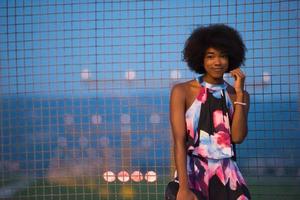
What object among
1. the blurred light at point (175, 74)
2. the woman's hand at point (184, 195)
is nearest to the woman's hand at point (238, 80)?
the woman's hand at point (184, 195)

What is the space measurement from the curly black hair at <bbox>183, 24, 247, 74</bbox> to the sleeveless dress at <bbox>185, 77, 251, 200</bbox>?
19 cm

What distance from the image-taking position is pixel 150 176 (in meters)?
5.42

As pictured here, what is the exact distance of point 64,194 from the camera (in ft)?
18.1

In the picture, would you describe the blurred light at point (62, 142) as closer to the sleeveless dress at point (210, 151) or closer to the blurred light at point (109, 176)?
the blurred light at point (109, 176)

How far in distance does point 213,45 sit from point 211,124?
395mm

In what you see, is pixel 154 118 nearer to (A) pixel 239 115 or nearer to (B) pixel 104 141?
(B) pixel 104 141

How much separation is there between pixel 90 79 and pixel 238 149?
5.39 feet

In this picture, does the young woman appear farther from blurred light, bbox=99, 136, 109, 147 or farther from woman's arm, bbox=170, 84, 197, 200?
blurred light, bbox=99, 136, 109, 147

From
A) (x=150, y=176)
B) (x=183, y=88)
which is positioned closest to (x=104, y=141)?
(x=150, y=176)

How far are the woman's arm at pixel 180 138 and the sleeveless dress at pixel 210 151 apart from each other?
0.06 m

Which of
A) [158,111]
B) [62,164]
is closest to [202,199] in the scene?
[158,111]

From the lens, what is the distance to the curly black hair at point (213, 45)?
2.67 meters

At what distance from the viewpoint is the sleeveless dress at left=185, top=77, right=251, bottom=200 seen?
2.63m

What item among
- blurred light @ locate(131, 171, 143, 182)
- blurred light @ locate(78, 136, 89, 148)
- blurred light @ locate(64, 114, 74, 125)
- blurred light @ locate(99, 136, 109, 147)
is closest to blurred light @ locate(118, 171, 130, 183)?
blurred light @ locate(131, 171, 143, 182)
